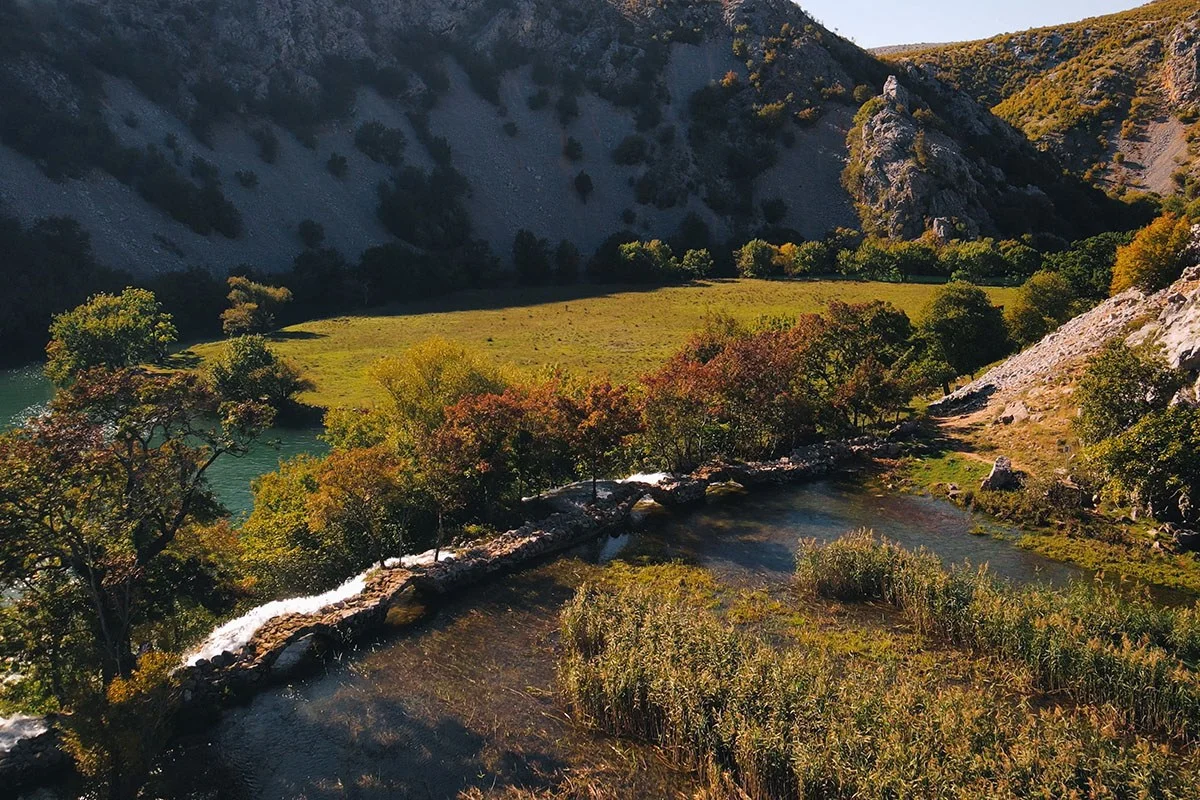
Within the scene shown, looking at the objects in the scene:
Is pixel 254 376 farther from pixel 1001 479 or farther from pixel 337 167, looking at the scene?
pixel 337 167

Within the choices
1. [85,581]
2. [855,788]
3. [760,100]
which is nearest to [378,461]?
[85,581]

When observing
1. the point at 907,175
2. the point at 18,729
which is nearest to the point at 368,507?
the point at 18,729

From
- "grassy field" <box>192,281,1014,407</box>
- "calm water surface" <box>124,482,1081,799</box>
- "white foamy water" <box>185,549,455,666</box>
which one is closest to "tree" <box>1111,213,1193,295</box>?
"grassy field" <box>192,281,1014,407</box>

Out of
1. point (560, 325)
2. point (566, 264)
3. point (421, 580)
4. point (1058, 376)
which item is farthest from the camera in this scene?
point (566, 264)

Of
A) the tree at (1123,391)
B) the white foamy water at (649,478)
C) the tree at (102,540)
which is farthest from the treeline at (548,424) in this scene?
the tree at (1123,391)

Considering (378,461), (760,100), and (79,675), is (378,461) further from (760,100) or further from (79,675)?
(760,100)

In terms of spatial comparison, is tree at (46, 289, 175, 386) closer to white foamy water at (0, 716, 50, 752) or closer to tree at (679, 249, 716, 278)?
white foamy water at (0, 716, 50, 752)

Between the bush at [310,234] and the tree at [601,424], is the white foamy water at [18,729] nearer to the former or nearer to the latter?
the tree at [601,424]
